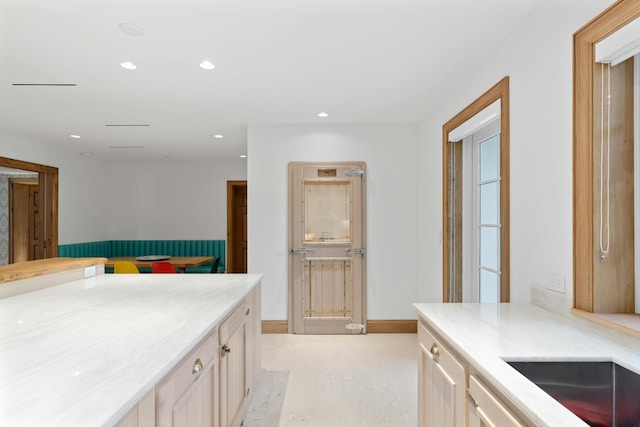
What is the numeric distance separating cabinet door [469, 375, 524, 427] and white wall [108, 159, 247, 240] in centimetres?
617

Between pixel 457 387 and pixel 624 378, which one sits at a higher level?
pixel 624 378

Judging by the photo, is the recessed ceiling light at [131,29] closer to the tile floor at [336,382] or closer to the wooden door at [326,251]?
the wooden door at [326,251]

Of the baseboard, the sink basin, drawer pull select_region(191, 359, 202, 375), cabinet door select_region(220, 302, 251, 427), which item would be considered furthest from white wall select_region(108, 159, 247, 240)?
the sink basin

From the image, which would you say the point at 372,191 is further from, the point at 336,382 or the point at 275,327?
the point at 336,382

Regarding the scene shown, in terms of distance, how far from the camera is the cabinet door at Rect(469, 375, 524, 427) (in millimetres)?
908

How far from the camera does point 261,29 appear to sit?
202 centimetres

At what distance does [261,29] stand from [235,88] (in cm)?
96

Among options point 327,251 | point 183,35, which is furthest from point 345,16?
point 327,251

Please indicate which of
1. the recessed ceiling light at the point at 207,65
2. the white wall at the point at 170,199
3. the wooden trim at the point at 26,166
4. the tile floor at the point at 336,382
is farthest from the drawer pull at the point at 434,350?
the white wall at the point at 170,199

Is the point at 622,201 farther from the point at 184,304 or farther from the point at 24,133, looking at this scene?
the point at 24,133

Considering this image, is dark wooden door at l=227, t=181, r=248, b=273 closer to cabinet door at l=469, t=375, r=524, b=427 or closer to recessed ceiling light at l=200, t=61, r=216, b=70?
recessed ceiling light at l=200, t=61, r=216, b=70

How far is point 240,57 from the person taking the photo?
2361 millimetres

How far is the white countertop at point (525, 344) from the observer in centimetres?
83

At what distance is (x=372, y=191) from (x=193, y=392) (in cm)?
303
